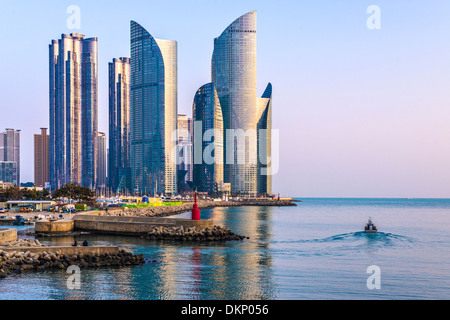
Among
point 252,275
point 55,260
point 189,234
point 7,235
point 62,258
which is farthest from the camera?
point 189,234

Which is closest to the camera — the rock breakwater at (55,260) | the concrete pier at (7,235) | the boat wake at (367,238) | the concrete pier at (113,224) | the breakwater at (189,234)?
the rock breakwater at (55,260)

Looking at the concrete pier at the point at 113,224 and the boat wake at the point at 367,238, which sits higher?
the concrete pier at the point at 113,224

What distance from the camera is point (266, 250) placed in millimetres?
48312

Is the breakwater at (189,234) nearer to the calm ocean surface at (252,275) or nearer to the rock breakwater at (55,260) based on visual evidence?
the calm ocean surface at (252,275)

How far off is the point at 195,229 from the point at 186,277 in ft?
74.6

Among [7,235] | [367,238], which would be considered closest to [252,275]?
[7,235]

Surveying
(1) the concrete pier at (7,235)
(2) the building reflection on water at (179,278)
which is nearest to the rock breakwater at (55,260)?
(2) the building reflection on water at (179,278)

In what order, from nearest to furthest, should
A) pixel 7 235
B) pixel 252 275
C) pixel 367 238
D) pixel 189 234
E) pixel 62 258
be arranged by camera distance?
pixel 252 275 → pixel 62 258 → pixel 7 235 → pixel 189 234 → pixel 367 238

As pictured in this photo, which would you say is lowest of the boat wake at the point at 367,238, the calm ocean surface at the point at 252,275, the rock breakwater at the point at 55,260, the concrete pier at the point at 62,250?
the boat wake at the point at 367,238

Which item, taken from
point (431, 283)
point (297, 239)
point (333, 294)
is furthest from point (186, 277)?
point (297, 239)

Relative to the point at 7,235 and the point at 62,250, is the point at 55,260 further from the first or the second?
the point at 7,235

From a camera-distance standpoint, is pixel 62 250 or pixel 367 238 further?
pixel 367 238
